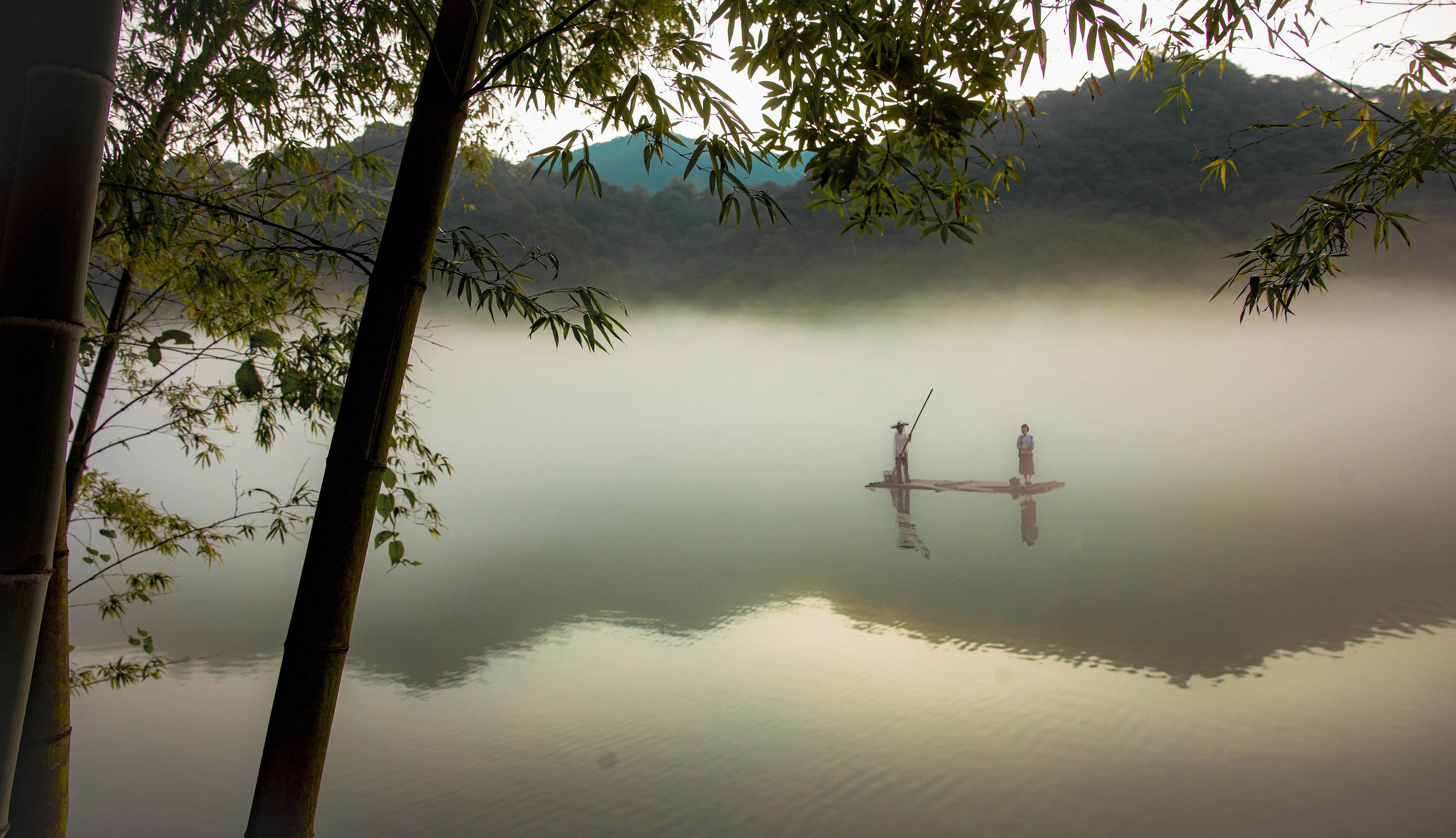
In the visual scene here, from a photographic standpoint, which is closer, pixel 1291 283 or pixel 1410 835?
pixel 1291 283

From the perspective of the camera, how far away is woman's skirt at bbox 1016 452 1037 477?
36.2 ft

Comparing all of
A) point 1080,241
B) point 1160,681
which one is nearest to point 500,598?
point 1160,681

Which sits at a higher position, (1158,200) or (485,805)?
(1158,200)

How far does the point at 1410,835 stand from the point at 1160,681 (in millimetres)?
2882

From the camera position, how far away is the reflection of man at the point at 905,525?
13.4 m

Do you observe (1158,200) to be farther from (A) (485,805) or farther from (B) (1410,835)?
(A) (485,805)

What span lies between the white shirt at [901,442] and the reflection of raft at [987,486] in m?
0.63

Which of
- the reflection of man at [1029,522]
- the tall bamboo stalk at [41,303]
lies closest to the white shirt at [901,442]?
the reflection of man at [1029,522]

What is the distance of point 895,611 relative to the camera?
9.79 m

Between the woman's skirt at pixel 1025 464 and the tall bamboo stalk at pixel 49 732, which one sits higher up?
the woman's skirt at pixel 1025 464

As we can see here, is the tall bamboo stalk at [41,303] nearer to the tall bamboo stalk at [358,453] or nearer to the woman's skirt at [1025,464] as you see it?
the tall bamboo stalk at [358,453]

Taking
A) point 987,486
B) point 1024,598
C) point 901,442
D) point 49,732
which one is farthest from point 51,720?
point 901,442

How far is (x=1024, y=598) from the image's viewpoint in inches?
406

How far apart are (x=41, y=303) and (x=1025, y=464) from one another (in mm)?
11633
